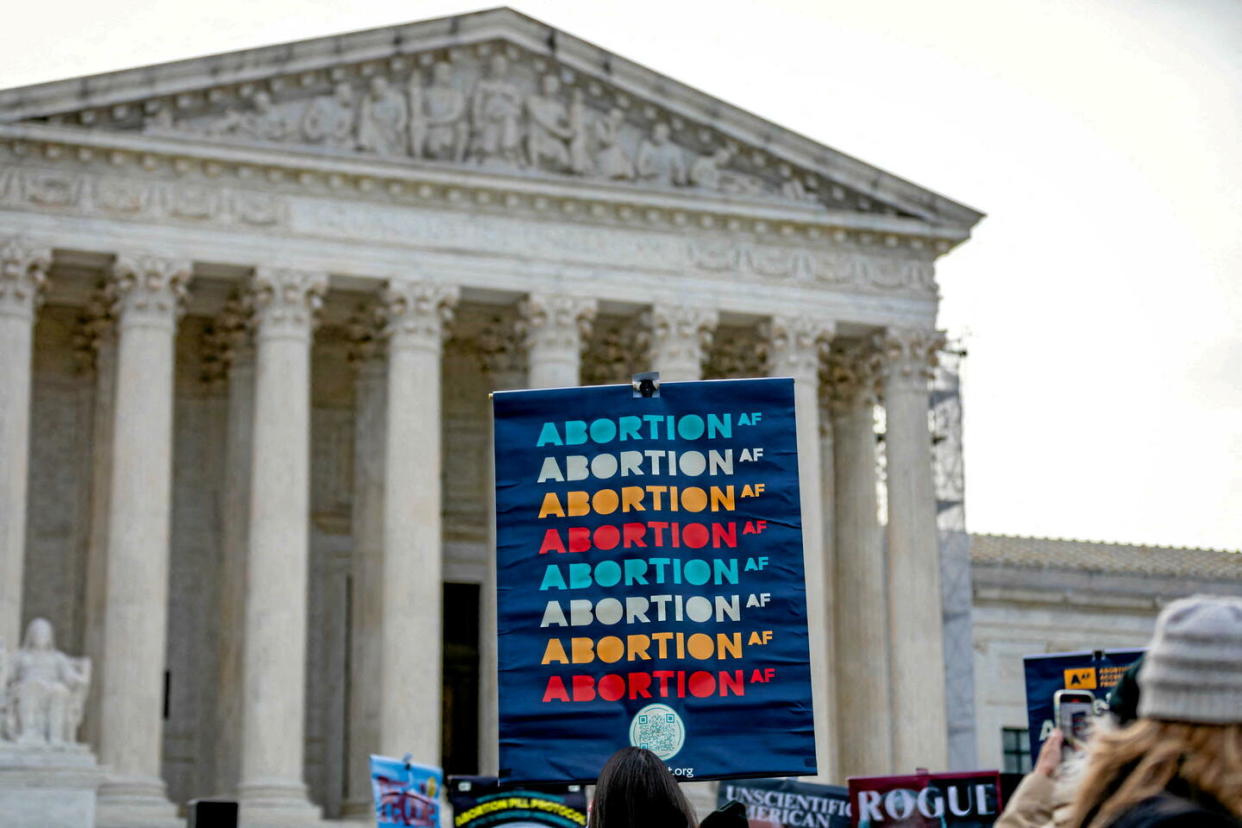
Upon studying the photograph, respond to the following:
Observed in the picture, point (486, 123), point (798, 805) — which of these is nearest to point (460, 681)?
point (486, 123)

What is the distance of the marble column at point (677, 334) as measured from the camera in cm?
4159

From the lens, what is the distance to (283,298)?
38812mm

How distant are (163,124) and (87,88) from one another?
1.51 meters

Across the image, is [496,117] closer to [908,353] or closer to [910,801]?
[908,353]

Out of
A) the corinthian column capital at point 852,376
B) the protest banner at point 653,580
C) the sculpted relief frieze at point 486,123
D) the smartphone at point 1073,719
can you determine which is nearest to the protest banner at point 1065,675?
the protest banner at point 653,580

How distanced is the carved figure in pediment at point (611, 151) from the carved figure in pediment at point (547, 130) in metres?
0.64

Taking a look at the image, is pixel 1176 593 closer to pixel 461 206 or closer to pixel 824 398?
pixel 824 398

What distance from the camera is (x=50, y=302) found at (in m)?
41.0

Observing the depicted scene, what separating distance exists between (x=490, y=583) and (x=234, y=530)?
18.0ft

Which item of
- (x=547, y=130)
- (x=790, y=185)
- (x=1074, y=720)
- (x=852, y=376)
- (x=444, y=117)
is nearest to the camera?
(x=1074, y=720)

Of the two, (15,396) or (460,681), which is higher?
(15,396)

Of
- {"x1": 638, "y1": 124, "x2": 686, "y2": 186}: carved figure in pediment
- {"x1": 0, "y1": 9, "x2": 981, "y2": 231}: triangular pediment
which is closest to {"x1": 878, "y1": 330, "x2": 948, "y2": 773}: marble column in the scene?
{"x1": 0, "y1": 9, "x2": 981, "y2": 231}: triangular pediment

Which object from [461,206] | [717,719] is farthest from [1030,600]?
[717,719]

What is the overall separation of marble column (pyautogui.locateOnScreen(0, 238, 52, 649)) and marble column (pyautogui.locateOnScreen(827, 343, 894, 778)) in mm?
16238
